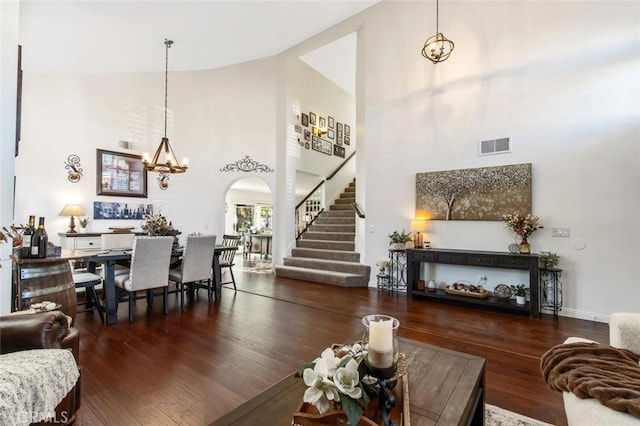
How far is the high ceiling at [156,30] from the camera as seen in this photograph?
4.00 meters

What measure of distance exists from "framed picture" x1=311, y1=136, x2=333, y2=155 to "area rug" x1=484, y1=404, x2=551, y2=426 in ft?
21.6

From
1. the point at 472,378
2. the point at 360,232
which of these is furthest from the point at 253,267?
the point at 472,378

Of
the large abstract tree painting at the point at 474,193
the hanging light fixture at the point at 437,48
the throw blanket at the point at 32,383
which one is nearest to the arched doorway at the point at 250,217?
the large abstract tree painting at the point at 474,193

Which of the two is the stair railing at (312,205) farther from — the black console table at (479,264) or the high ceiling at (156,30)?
the black console table at (479,264)

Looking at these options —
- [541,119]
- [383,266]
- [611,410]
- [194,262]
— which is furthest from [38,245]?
[541,119]

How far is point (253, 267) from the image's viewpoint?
7660 millimetres

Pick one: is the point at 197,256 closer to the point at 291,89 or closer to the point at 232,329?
the point at 232,329

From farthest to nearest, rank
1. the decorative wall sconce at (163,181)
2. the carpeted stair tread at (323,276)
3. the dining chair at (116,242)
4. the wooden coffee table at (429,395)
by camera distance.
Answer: the decorative wall sconce at (163,181)
the carpeted stair tread at (323,276)
the dining chair at (116,242)
the wooden coffee table at (429,395)

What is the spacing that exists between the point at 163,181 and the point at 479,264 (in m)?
6.33

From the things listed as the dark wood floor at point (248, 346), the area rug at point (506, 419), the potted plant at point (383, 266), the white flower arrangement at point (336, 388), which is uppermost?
the white flower arrangement at point (336, 388)

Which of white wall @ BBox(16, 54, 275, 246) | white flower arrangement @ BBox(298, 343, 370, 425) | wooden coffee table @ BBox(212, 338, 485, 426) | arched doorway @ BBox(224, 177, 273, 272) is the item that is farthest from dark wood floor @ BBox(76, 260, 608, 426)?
arched doorway @ BBox(224, 177, 273, 272)

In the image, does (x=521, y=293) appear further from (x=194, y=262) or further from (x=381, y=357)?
(x=194, y=262)

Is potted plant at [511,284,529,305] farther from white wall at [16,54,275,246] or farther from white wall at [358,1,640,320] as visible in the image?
white wall at [16,54,275,246]

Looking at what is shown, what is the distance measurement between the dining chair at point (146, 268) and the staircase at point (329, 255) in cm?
279
